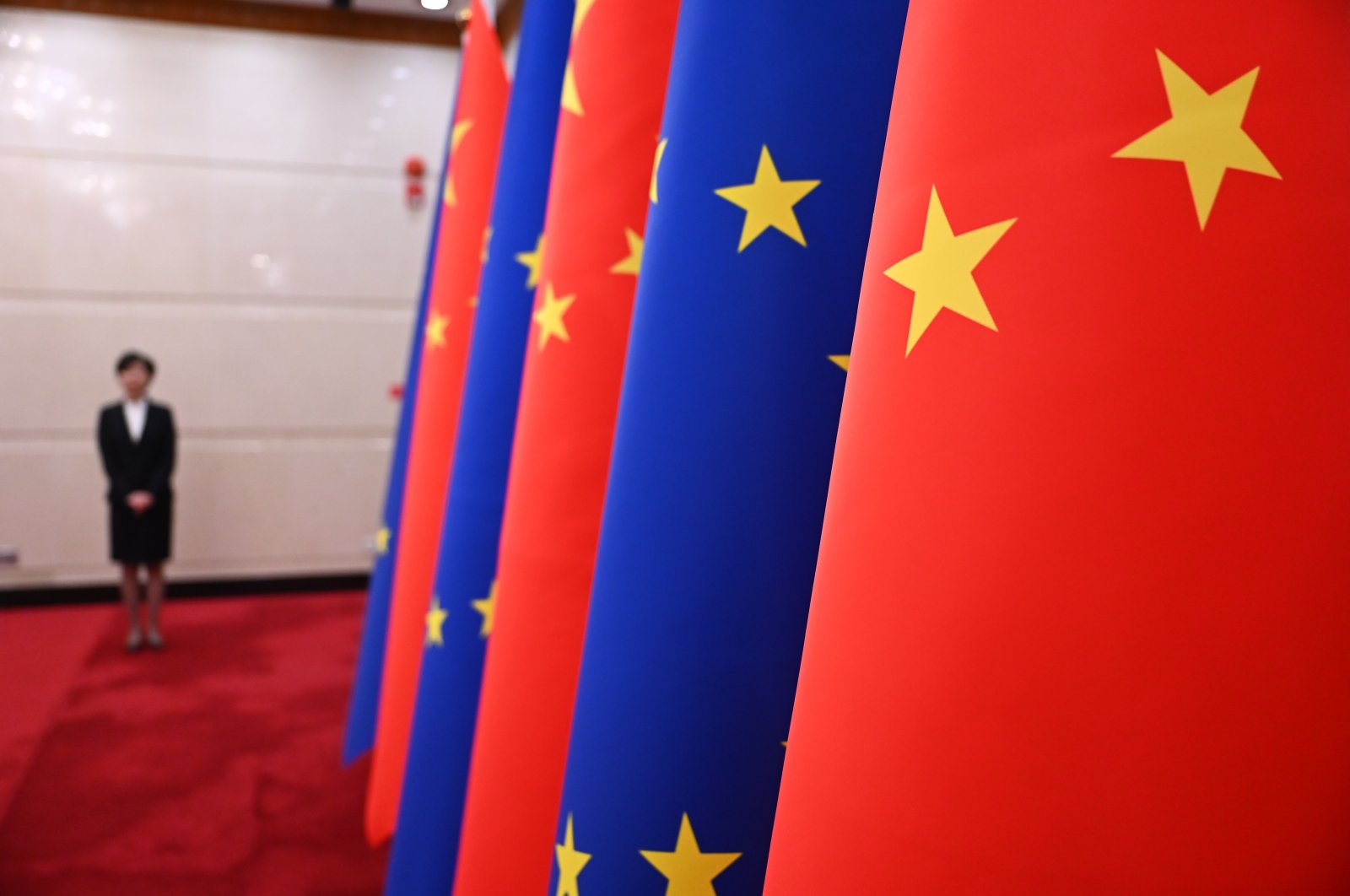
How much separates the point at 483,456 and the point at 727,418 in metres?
0.49

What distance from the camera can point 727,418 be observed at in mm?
588

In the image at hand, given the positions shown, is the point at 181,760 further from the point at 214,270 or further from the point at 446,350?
the point at 214,270

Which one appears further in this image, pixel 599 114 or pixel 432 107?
pixel 432 107

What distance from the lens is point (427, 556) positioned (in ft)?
4.36

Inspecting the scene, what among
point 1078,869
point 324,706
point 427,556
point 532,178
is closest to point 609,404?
point 532,178

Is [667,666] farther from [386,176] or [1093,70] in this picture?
[386,176]

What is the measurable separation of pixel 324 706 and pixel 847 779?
3.30 meters

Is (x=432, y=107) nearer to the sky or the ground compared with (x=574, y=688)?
nearer to the sky

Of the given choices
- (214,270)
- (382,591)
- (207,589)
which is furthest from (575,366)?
(207,589)

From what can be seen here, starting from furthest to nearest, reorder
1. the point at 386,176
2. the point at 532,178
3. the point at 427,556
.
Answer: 1. the point at 386,176
2. the point at 427,556
3. the point at 532,178

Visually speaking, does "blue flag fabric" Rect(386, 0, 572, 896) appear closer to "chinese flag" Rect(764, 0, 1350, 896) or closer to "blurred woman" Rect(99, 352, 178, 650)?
"chinese flag" Rect(764, 0, 1350, 896)

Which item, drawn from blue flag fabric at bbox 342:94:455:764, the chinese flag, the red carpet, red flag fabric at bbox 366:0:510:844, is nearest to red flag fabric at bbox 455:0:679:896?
the chinese flag

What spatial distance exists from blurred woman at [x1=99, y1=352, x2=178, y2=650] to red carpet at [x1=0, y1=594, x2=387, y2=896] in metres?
0.28

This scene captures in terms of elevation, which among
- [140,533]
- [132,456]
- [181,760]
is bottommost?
[181,760]
